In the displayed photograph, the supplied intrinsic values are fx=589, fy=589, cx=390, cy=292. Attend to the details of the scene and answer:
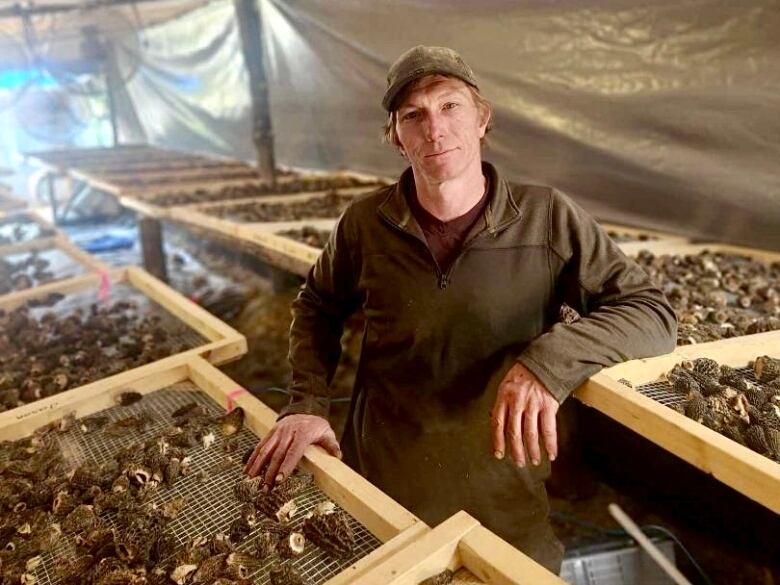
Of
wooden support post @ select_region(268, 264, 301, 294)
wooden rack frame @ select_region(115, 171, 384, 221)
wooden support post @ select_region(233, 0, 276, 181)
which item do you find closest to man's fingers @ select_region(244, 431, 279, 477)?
wooden rack frame @ select_region(115, 171, 384, 221)

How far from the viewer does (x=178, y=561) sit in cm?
144

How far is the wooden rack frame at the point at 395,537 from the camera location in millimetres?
→ 1245

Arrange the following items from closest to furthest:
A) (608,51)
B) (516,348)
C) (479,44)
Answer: (516,348), (608,51), (479,44)

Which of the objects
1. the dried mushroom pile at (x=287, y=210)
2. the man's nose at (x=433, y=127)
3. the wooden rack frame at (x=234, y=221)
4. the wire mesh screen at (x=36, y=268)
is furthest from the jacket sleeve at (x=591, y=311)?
the wire mesh screen at (x=36, y=268)

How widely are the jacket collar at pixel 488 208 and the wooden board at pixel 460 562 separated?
Answer: 1.01 m

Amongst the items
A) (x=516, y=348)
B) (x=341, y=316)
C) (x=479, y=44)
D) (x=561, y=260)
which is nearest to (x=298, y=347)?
(x=341, y=316)

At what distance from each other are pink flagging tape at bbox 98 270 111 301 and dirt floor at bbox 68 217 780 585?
4.41 ft

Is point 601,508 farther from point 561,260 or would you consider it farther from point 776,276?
point 561,260

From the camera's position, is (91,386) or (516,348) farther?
(91,386)

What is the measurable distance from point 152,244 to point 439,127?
5495 mm

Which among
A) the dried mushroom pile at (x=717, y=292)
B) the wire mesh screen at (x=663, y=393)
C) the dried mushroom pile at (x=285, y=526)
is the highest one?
the wire mesh screen at (x=663, y=393)

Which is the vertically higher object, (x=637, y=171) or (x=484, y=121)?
(x=484, y=121)

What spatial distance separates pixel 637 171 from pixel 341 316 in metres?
2.66

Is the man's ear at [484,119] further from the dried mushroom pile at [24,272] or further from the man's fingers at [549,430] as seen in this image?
the dried mushroom pile at [24,272]
